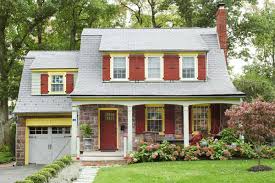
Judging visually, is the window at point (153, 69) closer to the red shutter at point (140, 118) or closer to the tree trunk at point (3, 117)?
the red shutter at point (140, 118)

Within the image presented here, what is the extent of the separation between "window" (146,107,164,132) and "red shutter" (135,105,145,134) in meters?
0.27

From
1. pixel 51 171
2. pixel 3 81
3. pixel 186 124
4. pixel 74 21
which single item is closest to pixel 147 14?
pixel 74 21

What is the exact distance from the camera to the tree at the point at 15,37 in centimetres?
3612

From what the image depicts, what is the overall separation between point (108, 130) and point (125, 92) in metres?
3.13

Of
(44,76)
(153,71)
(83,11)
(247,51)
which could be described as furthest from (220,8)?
(83,11)

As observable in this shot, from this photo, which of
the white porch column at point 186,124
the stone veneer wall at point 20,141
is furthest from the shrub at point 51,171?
the stone veneer wall at point 20,141

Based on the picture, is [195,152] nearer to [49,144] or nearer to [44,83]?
[49,144]

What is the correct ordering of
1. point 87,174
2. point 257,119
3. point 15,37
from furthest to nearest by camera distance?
1. point 15,37
2. point 87,174
3. point 257,119

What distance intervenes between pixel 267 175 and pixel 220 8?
15975 millimetres

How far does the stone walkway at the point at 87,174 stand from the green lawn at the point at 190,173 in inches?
11.8

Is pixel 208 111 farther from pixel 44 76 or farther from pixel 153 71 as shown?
pixel 44 76

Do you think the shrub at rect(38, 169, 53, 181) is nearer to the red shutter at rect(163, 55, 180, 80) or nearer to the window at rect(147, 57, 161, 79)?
the window at rect(147, 57, 161, 79)

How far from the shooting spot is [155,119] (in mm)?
29000

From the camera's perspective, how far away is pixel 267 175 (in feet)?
58.9
